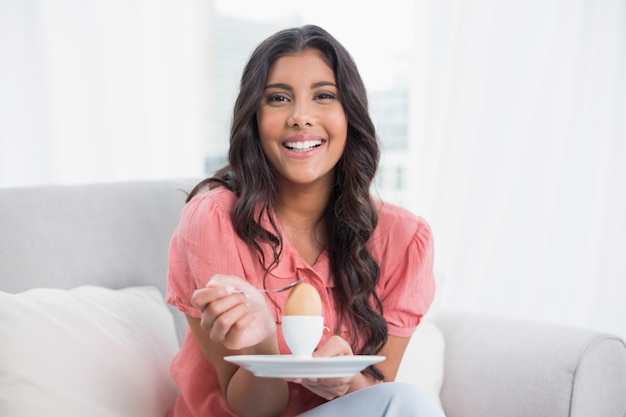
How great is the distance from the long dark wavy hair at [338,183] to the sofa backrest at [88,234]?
0.30 m

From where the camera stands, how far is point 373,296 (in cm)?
186

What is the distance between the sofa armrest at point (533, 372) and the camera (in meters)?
1.82

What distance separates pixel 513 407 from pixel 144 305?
94 cm

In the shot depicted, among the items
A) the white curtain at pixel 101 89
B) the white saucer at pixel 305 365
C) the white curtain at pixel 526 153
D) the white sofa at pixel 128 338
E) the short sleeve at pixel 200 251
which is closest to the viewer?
the white saucer at pixel 305 365

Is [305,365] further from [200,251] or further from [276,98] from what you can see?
[276,98]

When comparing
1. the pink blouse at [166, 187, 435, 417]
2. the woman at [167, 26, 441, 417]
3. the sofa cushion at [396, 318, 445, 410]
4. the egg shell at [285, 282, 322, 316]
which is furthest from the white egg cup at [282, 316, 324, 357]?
the sofa cushion at [396, 318, 445, 410]

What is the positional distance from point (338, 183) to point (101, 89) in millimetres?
1845

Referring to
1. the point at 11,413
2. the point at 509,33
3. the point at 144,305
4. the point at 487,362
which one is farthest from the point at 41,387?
the point at 509,33

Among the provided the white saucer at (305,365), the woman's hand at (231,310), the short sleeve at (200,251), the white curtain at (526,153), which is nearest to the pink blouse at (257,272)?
the short sleeve at (200,251)

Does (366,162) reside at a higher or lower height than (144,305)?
higher

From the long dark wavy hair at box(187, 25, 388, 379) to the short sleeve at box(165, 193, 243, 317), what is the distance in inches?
2.0

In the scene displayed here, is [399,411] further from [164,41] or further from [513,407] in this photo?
[164,41]

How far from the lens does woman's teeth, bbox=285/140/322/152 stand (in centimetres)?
170

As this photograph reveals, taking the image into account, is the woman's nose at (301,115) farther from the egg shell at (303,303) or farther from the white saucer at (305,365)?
the white saucer at (305,365)
